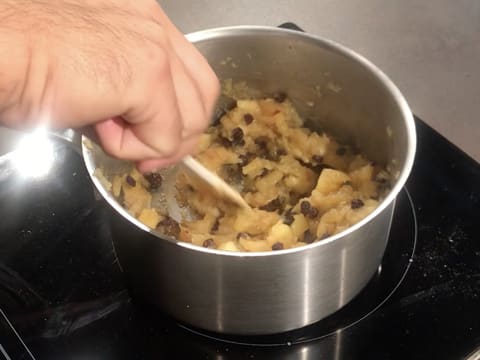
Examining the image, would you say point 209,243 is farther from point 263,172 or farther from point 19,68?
point 19,68

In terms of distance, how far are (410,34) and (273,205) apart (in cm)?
41

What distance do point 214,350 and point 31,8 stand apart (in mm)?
414

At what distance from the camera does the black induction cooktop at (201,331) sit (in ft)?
2.36

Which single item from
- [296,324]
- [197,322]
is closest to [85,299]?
[197,322]

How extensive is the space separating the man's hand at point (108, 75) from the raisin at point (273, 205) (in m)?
0.27

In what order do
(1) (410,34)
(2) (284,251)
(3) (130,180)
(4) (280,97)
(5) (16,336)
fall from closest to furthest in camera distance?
(2) (284,251), (5) (16,336), (3) (130,180), (4) (280,97), (1) (410,34)

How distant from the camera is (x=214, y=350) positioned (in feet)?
2.36

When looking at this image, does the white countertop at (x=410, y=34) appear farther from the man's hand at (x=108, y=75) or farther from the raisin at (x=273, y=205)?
the man's hand at (x=108, y=75)

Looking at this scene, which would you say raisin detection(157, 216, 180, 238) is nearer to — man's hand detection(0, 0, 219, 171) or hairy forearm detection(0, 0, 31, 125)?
man's hand detection(0, 0, 219, 171)

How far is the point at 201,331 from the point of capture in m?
0.73

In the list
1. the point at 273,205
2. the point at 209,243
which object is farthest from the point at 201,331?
the point at 273,205

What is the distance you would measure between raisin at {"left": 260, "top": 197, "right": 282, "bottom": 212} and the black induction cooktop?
0.49 ft

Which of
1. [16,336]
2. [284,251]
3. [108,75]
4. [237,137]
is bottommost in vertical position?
[16,336]

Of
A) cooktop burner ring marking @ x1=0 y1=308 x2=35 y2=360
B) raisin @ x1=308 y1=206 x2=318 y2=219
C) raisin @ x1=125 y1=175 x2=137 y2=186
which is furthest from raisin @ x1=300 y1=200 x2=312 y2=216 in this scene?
cooktop burner ring marking @ x1=0 y1=308 x2=35 y2=360
